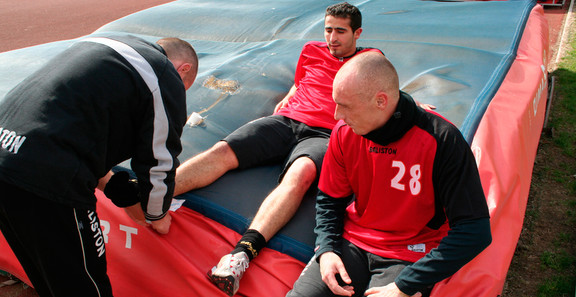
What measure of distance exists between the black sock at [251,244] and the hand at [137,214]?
562mm

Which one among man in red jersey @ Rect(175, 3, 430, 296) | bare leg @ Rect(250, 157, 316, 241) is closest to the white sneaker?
man in red jersey @ Rect(175, 3, 430, 296)

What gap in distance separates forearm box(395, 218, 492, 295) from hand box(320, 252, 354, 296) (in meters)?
0.24

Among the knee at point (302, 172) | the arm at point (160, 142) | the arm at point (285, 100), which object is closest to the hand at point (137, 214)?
the arm at point (160, 142)

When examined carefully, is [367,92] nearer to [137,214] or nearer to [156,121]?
[156,121]

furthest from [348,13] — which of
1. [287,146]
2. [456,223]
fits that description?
[456,223]

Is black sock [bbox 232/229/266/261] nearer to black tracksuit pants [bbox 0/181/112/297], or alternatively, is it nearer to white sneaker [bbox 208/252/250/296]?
white sneaker [bbox 208/252/250/296]

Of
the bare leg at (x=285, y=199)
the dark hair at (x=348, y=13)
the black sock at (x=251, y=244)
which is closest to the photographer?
the black sock at (x=251, y=244)

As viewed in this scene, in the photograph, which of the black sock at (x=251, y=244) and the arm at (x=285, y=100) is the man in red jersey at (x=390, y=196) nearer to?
the black sock at (x=251, y=244)

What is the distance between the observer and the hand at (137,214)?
96.6 inches

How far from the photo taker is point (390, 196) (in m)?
2.12

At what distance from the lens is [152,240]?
2.58 metres

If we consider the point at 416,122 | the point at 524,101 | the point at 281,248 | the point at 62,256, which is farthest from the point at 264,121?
the point at 524,101

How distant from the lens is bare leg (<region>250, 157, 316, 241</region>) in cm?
254

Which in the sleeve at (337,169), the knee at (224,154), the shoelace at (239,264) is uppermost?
the sleeve at (337,169)
